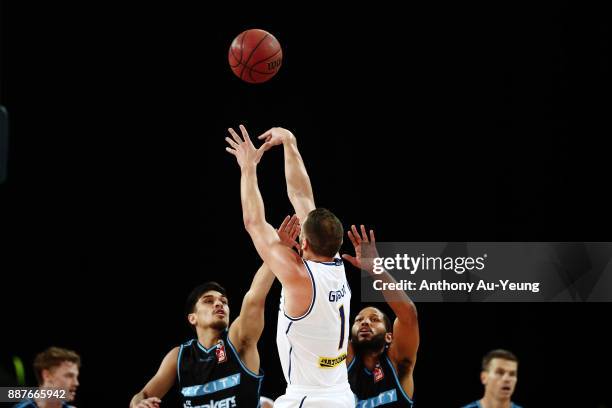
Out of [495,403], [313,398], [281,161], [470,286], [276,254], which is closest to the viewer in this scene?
[276,254]

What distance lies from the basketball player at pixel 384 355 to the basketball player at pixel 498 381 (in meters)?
0.54

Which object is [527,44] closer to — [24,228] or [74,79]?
[74,79]

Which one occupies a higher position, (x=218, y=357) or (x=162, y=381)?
(x=218, y=357)

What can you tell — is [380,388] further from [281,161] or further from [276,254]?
[281,161]

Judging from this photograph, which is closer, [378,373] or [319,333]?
[319,333]

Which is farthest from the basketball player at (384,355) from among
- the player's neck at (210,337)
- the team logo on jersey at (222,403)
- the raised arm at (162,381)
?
the raised arm at (162,381)

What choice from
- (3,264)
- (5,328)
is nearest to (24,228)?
(3,264)

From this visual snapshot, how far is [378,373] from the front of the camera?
18.4 feet

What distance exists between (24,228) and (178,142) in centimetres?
158

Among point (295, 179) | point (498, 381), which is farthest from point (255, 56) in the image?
point (498, 381)

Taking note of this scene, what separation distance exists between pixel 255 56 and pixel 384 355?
2.20 m

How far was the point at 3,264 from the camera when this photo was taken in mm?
7062

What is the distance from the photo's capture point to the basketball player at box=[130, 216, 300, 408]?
5457 mm

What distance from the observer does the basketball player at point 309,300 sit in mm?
3998
